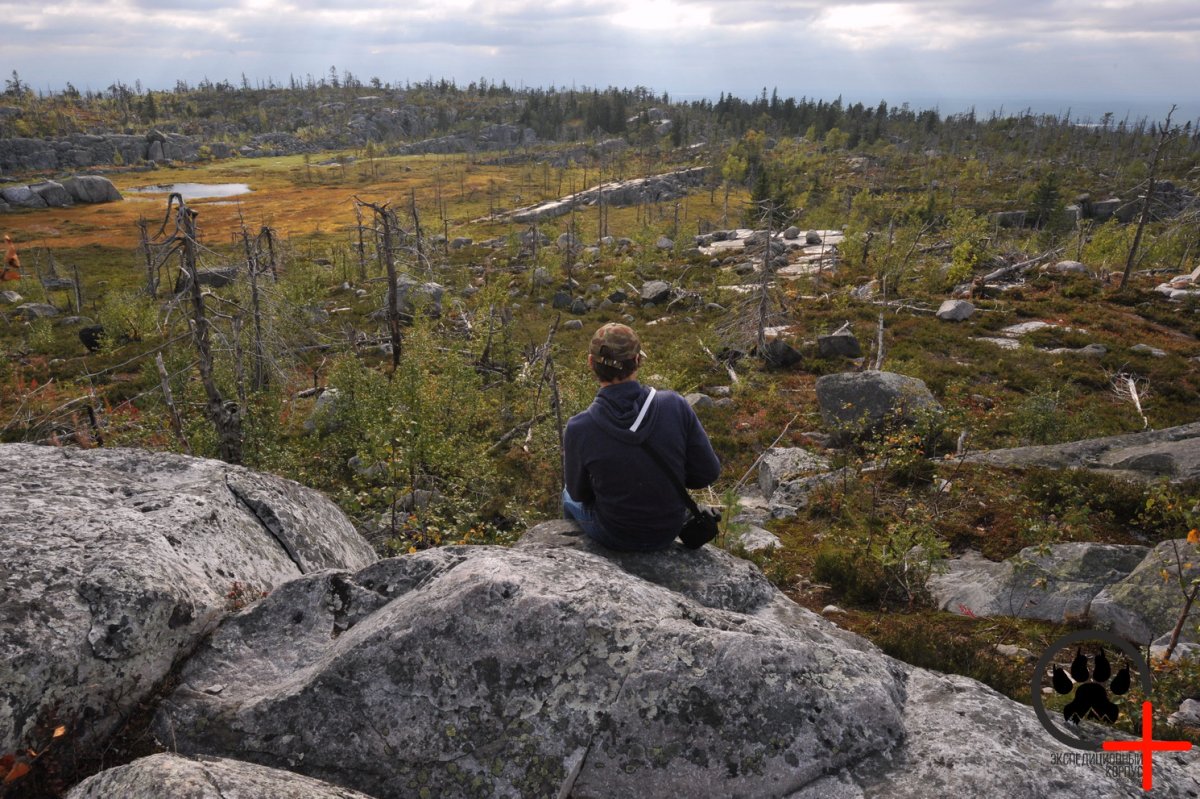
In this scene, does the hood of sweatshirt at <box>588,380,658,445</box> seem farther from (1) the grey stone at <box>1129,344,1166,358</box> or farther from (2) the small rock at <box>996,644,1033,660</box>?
(1) the grey stone at <box>1129,344,1166,358</box>

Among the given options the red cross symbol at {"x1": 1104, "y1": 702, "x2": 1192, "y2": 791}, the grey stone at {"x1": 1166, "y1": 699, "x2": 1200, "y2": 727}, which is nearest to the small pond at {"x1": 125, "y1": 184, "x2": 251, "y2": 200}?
the grey stone at {"x1": 1166, "y1": 699, "x2": 1200, "y2": 727}

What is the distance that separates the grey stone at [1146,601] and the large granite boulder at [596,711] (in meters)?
5.12

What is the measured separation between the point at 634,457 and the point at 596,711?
2.06 metres

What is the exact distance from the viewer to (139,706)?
4.01 metres

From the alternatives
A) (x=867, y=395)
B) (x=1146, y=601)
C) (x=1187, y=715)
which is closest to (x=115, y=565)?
(x=1187, y=715)

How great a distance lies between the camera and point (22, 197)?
99.4 metres

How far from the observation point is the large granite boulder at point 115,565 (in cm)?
373

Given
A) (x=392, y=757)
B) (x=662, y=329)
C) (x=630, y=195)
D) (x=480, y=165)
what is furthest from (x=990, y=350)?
(x=480, y=165)

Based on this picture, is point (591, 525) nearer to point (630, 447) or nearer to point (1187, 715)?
point (630, 447)

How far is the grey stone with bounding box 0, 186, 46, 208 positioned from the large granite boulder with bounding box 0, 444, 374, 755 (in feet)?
432

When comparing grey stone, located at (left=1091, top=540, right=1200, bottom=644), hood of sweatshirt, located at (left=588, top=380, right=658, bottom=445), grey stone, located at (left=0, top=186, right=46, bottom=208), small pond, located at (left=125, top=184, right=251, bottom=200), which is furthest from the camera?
small pond, located at (left=125, top=184, right=251, bottom=200)

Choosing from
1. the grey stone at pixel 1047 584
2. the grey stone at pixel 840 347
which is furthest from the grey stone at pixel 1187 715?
the grey stone at pixel 840 347

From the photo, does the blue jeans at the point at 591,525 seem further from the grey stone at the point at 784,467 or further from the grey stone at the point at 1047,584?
the grey stone at the point at 784,467

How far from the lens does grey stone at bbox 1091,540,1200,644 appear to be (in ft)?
24.5
